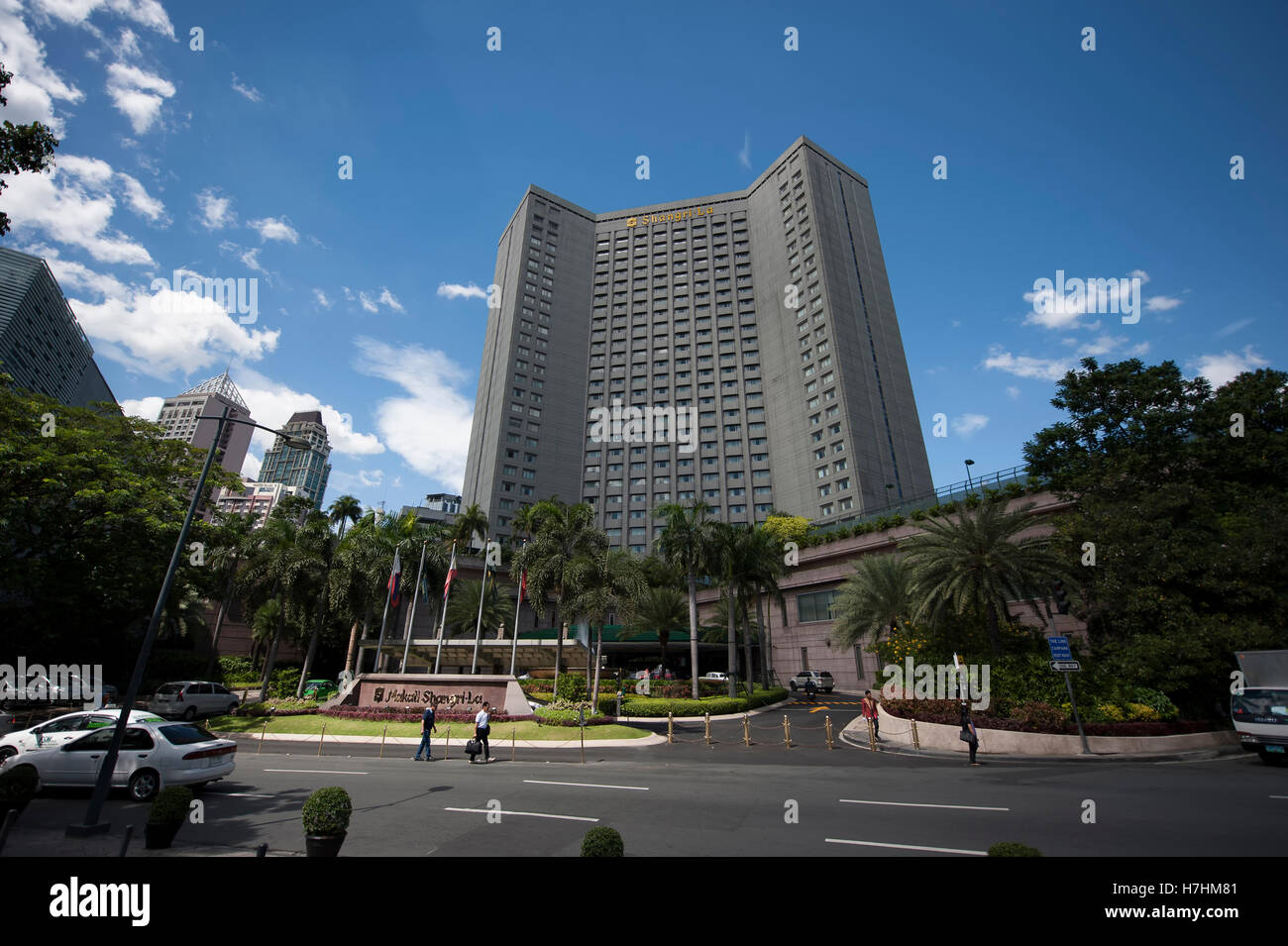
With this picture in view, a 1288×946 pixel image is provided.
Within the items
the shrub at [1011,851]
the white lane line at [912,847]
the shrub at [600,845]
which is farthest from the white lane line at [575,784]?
Result: the shrub at [1011,851]

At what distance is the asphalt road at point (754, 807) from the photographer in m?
9.05

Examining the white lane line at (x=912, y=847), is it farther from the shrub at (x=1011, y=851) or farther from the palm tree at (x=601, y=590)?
the palm tree at (x=601, y=590)

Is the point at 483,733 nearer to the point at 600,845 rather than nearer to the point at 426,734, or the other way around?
the point at 426,734

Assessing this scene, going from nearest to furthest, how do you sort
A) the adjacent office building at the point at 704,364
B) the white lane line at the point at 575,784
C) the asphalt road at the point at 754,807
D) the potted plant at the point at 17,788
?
the asphalt road at the point at 754,807
the potted plant at the point at 17,788
the white lane line at the point at 575,784
the adjacent office building at the point at 704,364

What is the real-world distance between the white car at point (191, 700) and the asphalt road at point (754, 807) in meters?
15.3

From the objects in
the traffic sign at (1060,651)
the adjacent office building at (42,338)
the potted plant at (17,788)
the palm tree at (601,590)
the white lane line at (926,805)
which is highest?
the adjacent office building at (42,338)

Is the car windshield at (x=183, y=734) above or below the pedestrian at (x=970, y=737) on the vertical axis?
above

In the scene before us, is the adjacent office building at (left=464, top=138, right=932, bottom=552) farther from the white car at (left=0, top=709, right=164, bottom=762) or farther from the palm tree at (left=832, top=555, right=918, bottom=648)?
the white car at (left=0, top=709, right=164, bottom=762)

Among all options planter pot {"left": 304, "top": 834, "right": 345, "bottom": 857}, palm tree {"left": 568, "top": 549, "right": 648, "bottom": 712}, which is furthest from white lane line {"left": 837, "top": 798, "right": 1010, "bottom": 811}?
palm tree {"left": 568, "top": 549, "right": 648, "bottom": 712}

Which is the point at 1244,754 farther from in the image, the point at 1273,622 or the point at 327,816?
the point at 327,816

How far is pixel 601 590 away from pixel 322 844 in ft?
78.7
